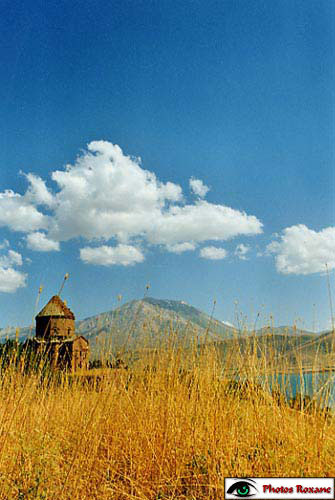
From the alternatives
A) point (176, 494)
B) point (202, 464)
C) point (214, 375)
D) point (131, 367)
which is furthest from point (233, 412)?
point (131, 367)

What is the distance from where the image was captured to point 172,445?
251 centimetres

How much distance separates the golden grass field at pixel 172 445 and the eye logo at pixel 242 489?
92 mm

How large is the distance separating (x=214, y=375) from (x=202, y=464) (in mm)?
722

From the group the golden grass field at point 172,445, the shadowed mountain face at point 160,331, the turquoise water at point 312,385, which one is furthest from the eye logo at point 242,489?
the shadowed mountain face at point 160,331

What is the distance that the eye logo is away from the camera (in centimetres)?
188

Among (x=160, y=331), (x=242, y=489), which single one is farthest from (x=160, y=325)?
(x=242, y=489)

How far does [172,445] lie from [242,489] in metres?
0.70

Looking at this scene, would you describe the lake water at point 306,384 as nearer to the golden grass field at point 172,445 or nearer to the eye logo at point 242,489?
the golden grass field at point 172,445

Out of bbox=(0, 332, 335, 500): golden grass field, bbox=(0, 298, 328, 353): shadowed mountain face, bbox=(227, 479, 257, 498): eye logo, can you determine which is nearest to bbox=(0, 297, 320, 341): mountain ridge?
bbox=(0, 298, 328, 353): shadowed mountain face

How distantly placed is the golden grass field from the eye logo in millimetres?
92

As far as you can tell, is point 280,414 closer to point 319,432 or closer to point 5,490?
A: point 319,432

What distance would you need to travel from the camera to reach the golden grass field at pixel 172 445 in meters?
2.16

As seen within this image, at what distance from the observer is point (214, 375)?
9.67ft

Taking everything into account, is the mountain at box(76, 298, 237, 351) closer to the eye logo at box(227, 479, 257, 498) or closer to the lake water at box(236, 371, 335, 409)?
the lake water at box(236, 371, 335, 409)
